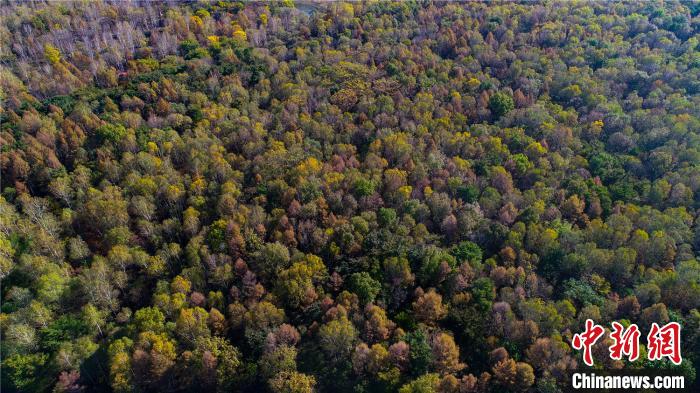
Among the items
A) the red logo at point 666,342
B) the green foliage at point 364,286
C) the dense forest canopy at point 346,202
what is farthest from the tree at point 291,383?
the red logo at point 666,342

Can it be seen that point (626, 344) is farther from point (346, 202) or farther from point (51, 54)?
point (51, 54)

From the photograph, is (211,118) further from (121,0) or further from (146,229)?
(121,0)

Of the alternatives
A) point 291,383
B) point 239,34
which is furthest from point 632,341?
point 239,34

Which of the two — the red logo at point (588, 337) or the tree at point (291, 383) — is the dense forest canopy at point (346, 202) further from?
the red logo at point (588, 337)

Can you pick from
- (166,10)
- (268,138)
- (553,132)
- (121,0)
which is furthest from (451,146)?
(121,0)

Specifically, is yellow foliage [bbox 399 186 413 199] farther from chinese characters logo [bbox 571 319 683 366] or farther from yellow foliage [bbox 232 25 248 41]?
yellow foliage [bbox 232 25 248 41]

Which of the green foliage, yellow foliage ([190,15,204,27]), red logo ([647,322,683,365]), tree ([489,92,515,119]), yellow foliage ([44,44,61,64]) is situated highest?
Answer: yellow foliage ([190,15,204,27])

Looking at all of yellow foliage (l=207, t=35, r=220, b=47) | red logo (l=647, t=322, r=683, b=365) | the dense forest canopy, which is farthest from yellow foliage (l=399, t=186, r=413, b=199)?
yellow foliage (l=207, t=35, r=220, b=47)

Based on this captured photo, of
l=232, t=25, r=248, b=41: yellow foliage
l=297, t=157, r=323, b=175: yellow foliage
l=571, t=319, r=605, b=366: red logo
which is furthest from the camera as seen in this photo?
l=232, t=25, r=248, b=41: yellow foliage
